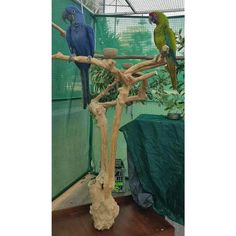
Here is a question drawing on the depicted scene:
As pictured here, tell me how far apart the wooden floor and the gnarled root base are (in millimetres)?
46

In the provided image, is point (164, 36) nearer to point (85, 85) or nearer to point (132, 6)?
point (132, 6)

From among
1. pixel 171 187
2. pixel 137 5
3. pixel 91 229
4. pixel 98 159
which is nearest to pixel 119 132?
pixel 98 159

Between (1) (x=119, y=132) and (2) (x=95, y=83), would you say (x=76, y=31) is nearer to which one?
(2) (x=95, y=83)

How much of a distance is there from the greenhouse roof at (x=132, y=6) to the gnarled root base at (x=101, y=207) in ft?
3.29

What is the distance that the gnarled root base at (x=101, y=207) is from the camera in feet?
5.40

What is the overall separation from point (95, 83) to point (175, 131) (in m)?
0.56

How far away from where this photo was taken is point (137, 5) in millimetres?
1652

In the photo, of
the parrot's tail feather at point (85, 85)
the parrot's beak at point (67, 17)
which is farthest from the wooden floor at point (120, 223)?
the parrot's beak at point (67, 17)

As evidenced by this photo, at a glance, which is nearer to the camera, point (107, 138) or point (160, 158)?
point (107, 138)

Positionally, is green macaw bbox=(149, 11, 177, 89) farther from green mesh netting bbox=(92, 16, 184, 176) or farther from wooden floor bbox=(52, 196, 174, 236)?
wooden floor bbox=(52, 196, 174, 236)

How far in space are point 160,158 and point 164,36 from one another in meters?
0.74

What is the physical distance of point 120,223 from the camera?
1.73m

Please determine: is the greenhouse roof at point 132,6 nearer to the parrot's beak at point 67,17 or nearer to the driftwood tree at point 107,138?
the parrot's beak at point 67,17

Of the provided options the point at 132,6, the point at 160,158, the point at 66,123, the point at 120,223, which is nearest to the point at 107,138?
the point at 66,123
